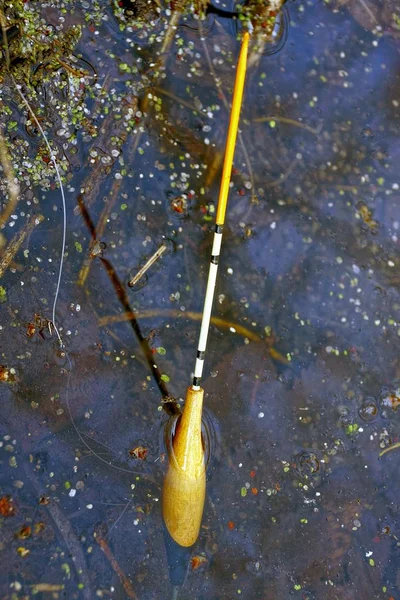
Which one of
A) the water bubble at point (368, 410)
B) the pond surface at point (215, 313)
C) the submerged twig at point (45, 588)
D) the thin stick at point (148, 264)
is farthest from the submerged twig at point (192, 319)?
the submerged twig at point (45, 588)

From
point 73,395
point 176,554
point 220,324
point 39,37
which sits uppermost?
point 39,37

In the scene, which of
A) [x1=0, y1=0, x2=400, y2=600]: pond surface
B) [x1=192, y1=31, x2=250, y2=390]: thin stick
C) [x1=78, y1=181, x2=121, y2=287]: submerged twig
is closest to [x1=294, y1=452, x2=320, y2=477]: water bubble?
[x1=0, y1=0, x2=400, y2=600]: pond surface

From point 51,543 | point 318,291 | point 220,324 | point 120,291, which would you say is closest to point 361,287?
point 318,291

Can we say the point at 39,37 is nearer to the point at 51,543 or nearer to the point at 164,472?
the point at 164,472

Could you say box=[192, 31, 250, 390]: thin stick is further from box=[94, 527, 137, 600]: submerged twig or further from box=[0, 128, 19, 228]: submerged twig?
box=[0, 128, 19, 228]: submerged twig

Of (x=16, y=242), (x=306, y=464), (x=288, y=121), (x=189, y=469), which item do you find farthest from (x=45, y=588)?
(x=288, y=121)

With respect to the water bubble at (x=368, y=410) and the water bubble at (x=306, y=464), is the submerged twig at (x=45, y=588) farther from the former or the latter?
the water bubble at (x=368, y=410)
